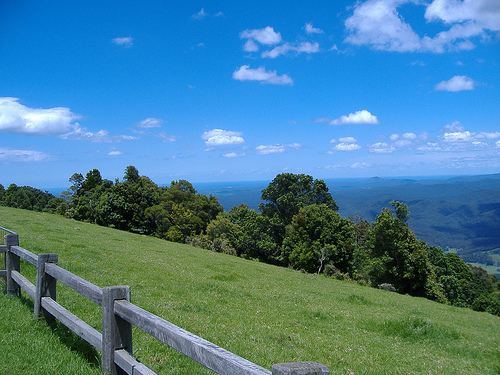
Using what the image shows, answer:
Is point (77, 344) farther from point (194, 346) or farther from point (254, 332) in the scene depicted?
point (254, 332)

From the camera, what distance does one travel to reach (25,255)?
26.5ft

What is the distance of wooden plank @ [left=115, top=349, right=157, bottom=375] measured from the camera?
4121mm

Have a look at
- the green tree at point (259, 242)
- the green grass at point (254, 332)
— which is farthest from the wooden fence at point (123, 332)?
the green tree at point (259, 242)

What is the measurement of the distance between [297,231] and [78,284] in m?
52.0

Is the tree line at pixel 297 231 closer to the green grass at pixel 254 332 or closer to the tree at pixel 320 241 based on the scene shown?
the tree at pixel 320 241

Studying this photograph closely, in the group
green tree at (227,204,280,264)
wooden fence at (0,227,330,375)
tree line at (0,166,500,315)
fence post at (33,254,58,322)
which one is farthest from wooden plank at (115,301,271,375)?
green tree at (227,204,280,264)

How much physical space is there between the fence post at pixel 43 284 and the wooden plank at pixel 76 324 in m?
0.17

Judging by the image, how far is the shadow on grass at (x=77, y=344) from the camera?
229 inches

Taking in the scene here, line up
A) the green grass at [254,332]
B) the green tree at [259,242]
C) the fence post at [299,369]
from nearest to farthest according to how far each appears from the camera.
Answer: the fence post at [299,369] < the green grass at [254,332] < the green tree at [259,242]

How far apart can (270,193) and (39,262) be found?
60482mm

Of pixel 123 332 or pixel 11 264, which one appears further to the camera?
pixel 11 264

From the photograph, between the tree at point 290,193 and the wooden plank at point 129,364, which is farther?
the tree at point 290,193

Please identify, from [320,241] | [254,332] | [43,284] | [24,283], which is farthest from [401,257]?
[43,284]

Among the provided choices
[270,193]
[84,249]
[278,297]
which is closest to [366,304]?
[278,297]
